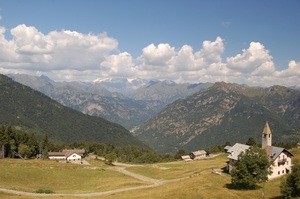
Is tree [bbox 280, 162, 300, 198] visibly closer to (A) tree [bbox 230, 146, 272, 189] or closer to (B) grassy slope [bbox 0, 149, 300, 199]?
(B) grassy slope [bbox 0, 149, 300, 199]

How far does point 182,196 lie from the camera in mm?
65938

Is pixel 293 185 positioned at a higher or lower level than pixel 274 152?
lower

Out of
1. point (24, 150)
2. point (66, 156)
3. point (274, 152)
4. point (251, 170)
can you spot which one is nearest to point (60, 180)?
point (251, 170)

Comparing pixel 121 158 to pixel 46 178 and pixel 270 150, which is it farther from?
pixel 270 150

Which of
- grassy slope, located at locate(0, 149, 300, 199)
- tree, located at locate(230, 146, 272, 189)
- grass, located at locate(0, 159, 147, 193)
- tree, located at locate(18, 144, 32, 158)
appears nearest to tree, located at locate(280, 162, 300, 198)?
grassy slope, located at locate(0, 149, 300, 199)

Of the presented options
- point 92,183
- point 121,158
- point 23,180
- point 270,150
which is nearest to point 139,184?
point 92,183

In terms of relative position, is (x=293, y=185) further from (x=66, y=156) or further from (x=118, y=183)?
(x=66, y=156)

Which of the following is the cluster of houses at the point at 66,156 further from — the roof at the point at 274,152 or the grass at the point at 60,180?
the roof at the point at 274,152

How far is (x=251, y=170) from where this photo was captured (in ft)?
247

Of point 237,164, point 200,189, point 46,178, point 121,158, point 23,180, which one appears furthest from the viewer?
point 121,158

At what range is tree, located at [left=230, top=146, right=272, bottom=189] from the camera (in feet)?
244

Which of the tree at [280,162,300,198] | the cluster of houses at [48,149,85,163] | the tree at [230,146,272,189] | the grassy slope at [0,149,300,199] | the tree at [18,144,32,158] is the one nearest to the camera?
the tree at [280,162,300,198]

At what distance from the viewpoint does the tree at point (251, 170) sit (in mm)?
74312

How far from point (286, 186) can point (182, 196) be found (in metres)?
20.1
